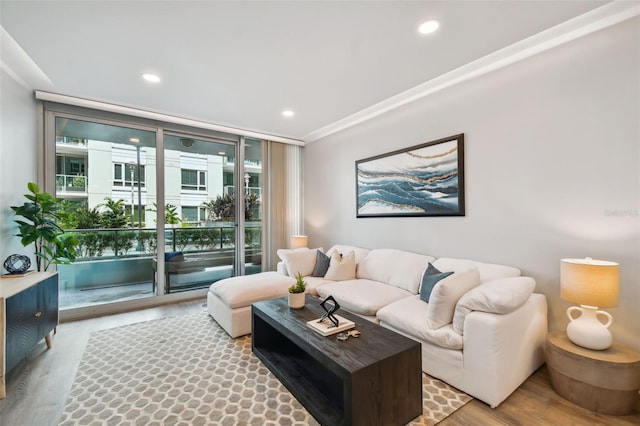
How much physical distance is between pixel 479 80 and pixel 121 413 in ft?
13.1

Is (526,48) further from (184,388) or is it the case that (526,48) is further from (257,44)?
(184,388)

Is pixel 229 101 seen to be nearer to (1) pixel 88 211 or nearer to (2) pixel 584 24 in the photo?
(1) pixel 88 211

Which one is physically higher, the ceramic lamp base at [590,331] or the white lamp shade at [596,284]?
the white lamp shade at [596,284]

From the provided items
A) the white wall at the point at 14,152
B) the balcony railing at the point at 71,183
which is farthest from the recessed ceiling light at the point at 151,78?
the balcony railing at the point at 71,183

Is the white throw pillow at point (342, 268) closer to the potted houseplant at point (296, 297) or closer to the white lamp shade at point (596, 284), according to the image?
the potted houseplant at point (296, 297)

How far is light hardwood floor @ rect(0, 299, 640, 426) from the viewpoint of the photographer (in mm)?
1710

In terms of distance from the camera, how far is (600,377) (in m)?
1.74

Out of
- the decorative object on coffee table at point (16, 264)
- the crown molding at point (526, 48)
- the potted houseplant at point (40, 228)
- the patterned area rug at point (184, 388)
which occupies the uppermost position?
the crown molding at point (526, 48)

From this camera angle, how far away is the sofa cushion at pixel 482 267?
2.45 m

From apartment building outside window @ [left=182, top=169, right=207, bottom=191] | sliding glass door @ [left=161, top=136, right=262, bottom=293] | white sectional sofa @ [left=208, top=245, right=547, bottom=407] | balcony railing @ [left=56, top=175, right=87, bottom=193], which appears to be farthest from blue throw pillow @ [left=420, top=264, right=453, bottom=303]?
balcony railing @ [left=56, top=175, right=87, bottom=193]

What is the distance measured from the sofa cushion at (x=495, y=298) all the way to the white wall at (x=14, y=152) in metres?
4.02

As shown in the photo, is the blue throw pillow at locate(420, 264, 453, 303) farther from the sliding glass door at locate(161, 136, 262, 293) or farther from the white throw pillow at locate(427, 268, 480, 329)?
the sliding glass door at locate(161, 136, 262, 293)

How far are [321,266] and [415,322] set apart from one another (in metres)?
1.71

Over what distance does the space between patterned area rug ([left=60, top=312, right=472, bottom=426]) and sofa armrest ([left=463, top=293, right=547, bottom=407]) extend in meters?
0.18
